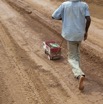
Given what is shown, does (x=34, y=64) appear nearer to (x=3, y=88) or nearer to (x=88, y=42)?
(x=3, y=88)

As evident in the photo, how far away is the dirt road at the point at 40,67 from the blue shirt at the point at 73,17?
114 centimetres

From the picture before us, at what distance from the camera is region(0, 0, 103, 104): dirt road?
7141mm

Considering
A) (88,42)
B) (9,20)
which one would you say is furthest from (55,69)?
(9,20)

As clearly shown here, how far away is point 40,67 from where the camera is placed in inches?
351

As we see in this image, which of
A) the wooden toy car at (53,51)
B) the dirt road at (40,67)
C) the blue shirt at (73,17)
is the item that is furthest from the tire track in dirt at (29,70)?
the blue shirt at (73,17)

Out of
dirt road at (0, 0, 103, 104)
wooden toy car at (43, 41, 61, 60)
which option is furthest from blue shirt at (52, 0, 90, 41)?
wooden toy car at (43, 41, 61, 60)

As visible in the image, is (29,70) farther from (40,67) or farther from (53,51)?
(53,51)

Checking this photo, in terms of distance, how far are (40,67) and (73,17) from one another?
2.03m

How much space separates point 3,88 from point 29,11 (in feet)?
29.9

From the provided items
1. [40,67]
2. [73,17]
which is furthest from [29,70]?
[73,17]

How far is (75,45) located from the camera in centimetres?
786

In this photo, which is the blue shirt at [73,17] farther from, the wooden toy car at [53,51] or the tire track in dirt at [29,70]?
the wooden toy car at [53,51]

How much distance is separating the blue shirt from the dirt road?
1.14 meters

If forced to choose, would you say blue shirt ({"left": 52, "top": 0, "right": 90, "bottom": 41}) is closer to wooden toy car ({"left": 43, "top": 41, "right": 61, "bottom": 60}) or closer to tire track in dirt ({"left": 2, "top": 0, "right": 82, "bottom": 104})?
tire track in dirt ({"left": 2, "top": 0, "right": 82, "bottom": 104})
